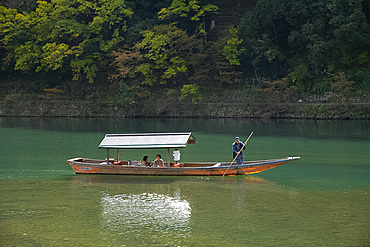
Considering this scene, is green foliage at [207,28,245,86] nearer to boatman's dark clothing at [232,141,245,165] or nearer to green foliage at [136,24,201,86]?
green foliage at [136,24,201,86]

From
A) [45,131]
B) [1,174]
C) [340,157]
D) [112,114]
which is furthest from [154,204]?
[112,114]

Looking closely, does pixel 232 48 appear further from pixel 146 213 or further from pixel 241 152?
pixel 146 213

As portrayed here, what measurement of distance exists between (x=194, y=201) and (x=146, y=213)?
2.32 meters

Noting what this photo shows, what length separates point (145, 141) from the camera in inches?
1006

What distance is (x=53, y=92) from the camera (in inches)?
2537

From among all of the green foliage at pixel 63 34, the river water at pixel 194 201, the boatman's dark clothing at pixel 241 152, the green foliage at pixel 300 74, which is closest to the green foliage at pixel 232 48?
the green foliage at pixel 300 74

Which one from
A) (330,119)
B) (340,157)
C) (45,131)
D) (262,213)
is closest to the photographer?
(262,213)

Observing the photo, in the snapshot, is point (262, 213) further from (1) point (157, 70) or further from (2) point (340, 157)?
(1) point (157, 70)

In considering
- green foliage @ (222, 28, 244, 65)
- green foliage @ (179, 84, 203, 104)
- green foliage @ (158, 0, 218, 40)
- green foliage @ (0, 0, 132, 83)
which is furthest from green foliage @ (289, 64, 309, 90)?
green foliage @ (0, 0, 132, 83)

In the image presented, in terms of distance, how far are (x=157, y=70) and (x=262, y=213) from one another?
47.2 metres

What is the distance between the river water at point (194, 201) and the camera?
616 inches

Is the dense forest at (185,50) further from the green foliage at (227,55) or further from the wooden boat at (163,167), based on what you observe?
the wooden boat at (163,167)

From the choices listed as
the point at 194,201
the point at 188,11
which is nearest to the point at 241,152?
the point at 194,201

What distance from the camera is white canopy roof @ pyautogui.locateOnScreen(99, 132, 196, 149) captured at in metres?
25.2
